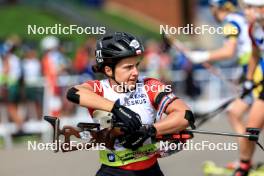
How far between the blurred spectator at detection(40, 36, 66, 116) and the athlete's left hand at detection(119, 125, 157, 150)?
29.0 ft

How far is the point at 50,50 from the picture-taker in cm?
1511

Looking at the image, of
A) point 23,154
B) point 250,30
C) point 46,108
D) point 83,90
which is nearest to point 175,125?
point 83,90

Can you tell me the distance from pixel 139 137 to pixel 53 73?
9.46 metres

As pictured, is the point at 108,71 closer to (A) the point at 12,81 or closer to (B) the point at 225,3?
(B) the point at 225,3

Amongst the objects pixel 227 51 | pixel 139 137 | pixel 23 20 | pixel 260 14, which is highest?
pixel 23 20

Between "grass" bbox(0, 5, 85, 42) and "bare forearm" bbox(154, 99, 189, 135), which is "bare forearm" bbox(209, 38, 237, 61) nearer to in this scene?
"bare forearm" bbox(154, 99, 189, 135)

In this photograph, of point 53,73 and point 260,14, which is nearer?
point 260,14

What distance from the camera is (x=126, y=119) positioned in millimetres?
5336

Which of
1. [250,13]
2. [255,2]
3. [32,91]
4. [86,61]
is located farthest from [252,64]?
[86,61]

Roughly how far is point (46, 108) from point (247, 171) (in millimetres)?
6804

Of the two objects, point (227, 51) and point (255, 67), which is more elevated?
point (227, 51)

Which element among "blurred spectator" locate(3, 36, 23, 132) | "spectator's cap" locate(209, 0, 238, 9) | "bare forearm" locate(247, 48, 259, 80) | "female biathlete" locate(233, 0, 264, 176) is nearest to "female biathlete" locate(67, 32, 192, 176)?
"female biathlete" locate(233, 0, 264, 176)

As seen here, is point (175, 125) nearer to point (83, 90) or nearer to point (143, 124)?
point (143, 124)

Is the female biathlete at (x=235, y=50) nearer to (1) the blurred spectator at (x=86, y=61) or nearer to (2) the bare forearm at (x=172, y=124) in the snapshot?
(2) the bare forearm at (x=172, y=124)
